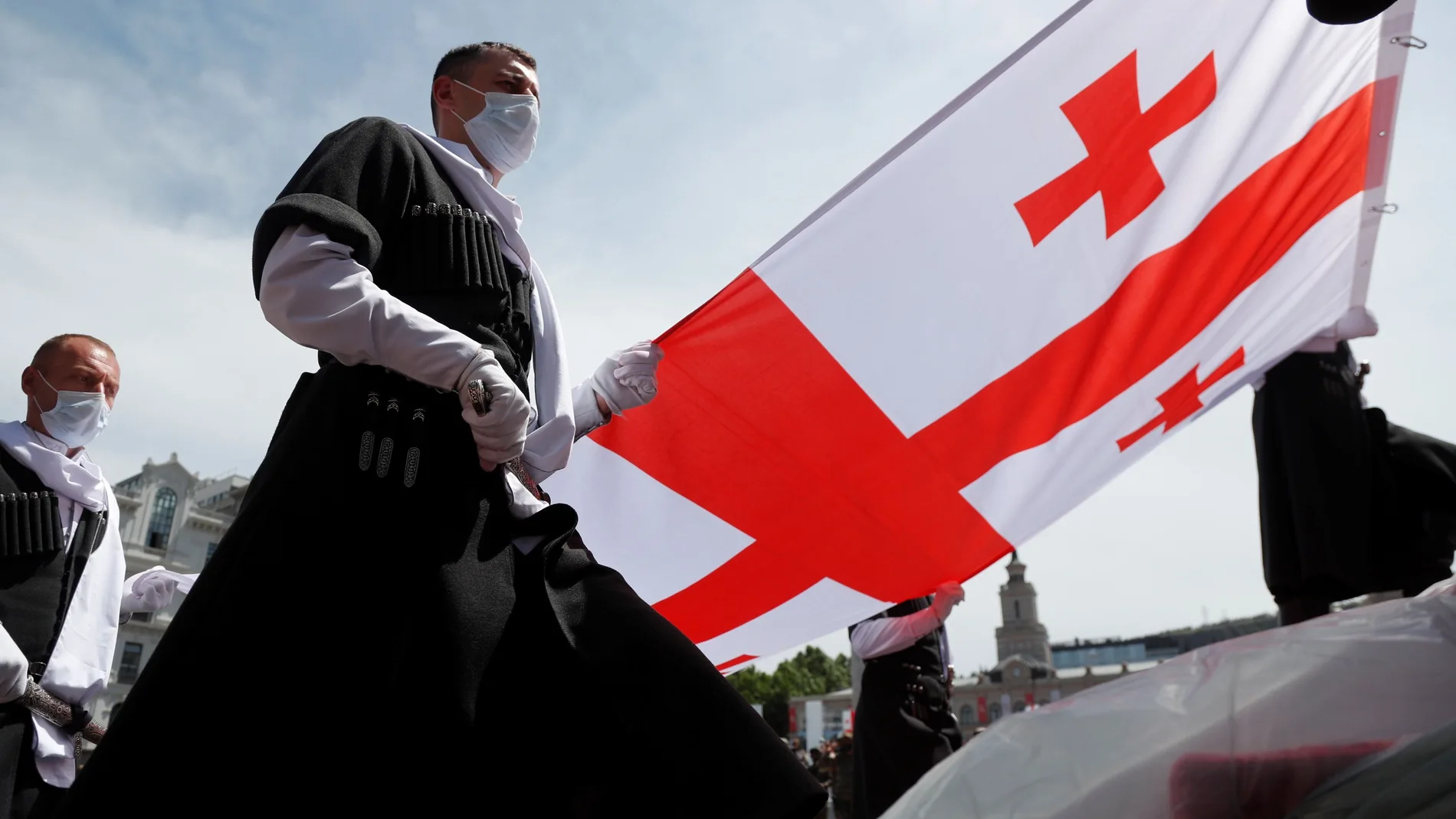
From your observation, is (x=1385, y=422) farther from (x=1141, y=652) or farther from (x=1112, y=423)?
(x=1141, y=652)

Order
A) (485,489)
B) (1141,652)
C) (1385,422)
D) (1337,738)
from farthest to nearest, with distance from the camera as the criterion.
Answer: (1141,652)
(1385,422)
(485,489)
(1337,738)

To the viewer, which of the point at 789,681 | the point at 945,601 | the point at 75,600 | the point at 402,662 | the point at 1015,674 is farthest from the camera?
the point at 1015,674

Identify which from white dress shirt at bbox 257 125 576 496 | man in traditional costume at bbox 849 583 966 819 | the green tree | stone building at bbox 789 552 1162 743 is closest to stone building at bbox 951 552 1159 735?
stone building at bbox 789 552 1162 743

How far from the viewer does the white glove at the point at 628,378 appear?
7.30ft

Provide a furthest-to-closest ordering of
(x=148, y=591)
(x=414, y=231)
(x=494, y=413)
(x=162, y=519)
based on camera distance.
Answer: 1. (x=162, y=519)
2. (x=148, y=591)
3. (x=414, y=231)
4. (x=494, y=413)

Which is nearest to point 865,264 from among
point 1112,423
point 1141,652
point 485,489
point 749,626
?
point 1112,423

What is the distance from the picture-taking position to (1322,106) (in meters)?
3.14

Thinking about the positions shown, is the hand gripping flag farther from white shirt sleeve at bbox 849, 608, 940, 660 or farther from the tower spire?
the tower spire

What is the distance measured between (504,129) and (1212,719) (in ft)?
5.14

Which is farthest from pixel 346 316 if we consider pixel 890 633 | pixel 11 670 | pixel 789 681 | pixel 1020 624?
pixel 1020 624

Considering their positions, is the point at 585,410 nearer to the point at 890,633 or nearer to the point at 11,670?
the point at 11,670

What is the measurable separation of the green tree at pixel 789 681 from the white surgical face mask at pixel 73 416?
59.9 m

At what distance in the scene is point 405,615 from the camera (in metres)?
1.33

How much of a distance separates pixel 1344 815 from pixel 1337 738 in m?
0.19
